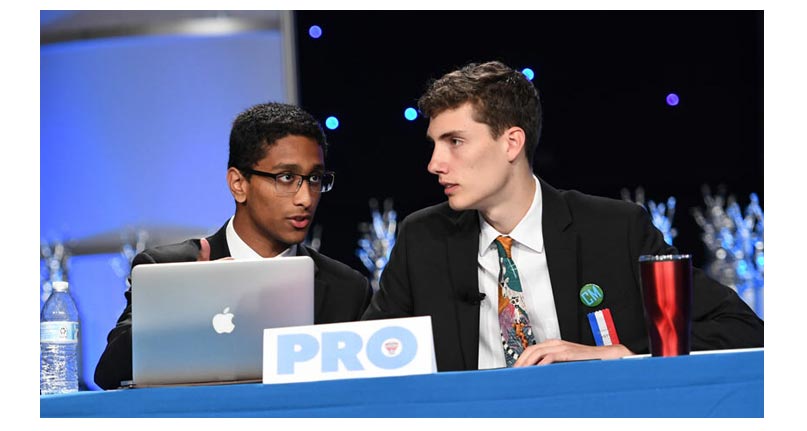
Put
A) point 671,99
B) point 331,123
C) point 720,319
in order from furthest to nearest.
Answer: point 671,99
point 331,123
point 720,319

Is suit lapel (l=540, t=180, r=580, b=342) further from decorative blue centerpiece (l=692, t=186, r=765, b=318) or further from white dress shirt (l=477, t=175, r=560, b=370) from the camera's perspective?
decorative blue centerpiece (l=692, t=186, r=765, b=318)

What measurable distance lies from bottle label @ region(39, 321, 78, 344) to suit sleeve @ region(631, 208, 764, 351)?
1378mm

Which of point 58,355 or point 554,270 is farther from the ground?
point 554,270

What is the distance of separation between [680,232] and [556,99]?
53.9 inches

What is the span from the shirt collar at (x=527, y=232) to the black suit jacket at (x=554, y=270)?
23 mm

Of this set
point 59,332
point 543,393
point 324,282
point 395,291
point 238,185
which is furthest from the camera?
point 238,185

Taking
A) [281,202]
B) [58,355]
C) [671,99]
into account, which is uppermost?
[671,99]

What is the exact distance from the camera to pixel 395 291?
2398mm

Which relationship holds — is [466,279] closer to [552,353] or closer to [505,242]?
[505,242]

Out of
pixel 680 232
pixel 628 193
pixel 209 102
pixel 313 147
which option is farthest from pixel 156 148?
pixel 680 232

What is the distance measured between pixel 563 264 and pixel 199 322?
94 cm

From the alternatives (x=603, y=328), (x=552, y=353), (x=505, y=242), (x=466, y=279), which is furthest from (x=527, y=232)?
(x=552, y=353)

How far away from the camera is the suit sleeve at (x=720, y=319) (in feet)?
6.42

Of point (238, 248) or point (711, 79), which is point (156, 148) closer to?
point (238, 248)
